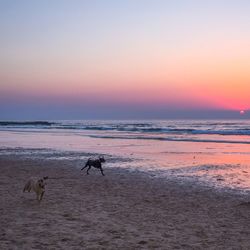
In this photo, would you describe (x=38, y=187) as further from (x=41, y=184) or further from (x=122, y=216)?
(x=122, y=216)

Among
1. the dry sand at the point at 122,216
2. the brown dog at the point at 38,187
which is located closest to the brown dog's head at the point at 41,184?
the brown dog at the point at 38,187

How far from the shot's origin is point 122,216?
816 cm

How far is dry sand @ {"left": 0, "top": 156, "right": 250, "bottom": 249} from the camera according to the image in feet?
21.1

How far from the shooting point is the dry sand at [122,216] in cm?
643

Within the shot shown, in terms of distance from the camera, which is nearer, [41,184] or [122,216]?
[122,216]

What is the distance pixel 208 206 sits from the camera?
30.7 feet

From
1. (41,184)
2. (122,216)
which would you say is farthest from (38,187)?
(122,216)

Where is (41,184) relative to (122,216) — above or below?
above

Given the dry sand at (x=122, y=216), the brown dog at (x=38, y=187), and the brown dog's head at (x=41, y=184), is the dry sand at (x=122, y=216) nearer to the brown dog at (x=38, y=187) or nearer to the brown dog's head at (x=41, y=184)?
the brown dog at (x=38, y=187)

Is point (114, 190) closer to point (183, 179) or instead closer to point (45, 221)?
point (183, 179)

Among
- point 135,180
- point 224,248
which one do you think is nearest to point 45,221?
point 224,248

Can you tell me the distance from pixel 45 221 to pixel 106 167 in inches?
371

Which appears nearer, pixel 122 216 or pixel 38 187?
pixel 122 216

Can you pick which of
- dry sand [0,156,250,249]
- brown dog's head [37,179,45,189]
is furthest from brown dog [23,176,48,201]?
dry sand [0,156,250,249]
